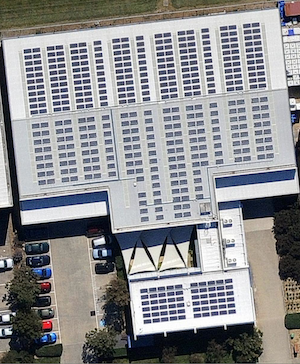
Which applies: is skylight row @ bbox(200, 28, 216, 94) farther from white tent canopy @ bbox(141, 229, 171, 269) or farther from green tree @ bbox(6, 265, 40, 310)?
green tree @ bbox(6, 265, 40, 310)

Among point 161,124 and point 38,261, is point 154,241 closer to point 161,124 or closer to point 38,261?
point 161,124

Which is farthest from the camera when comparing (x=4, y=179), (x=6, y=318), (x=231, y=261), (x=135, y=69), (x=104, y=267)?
(x=104, y=267)

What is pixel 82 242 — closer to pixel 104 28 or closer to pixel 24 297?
pixel 24 297

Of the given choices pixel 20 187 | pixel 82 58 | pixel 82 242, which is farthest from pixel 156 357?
pixel 82 58

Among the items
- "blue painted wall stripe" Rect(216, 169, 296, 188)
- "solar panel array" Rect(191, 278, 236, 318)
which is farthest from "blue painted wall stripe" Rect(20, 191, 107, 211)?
"solar panel array" Rect(191, 278, 236, 318)

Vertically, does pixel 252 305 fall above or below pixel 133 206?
below

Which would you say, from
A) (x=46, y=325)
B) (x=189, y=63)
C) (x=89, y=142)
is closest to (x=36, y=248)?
(x=46, y=325)

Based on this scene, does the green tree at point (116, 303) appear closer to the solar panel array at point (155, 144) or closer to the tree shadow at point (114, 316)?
the tree shadow at point (114, 316)
